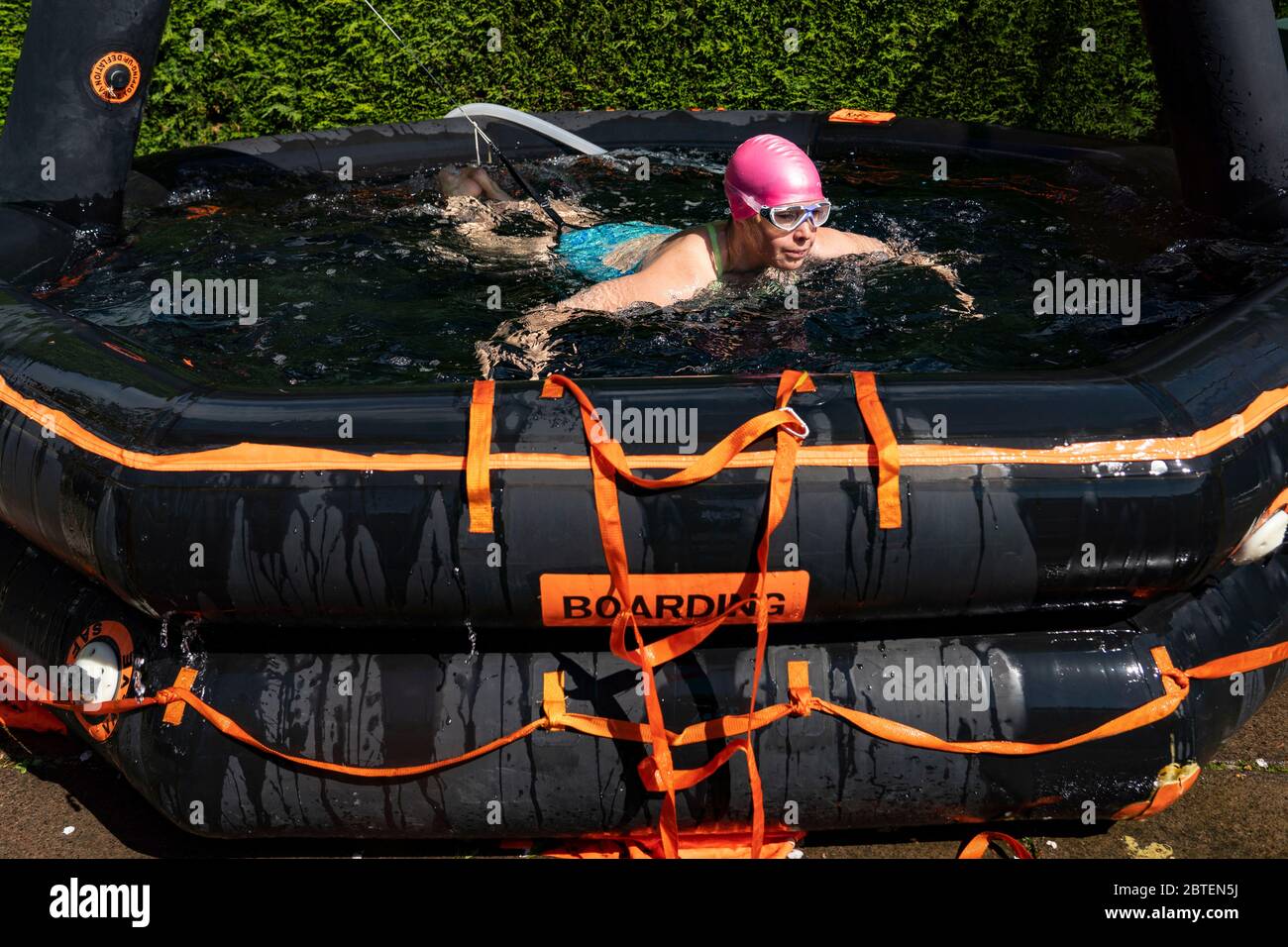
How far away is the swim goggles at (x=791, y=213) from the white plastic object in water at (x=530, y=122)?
85.0 inches

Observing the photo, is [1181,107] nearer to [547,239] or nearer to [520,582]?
[547,239]

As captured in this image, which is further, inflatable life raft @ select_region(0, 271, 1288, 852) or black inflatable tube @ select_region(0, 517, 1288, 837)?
black inflatable tube @ select_region(0, 517, 1288, 837)

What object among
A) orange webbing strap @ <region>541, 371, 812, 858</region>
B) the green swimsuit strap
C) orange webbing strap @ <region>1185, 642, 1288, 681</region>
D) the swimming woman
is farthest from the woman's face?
orange webbing strap @ <region>1185, 642, 1288, 681</region>

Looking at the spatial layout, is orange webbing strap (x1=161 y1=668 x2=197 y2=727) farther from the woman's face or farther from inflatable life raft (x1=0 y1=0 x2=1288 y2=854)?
the woman's face

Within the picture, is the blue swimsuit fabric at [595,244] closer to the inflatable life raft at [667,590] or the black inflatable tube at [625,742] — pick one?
the inflatable life raft at [667,590]

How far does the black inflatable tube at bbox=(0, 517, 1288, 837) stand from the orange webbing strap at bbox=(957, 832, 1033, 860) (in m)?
0.10

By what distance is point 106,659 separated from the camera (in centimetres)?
308

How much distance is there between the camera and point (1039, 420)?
281 cm

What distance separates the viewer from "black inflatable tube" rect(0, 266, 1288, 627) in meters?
2.77

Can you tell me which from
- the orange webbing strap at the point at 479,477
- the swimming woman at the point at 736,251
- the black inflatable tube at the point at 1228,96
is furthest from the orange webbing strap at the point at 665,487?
the black inflatable tube at the point at 1228,96

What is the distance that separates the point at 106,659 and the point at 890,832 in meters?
2.08

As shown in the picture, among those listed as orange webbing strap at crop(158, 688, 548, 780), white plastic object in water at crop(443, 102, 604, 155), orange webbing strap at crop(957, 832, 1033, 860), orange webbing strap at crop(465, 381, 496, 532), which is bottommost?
orange webbing strap at crop(957, 832, 1033, 860)

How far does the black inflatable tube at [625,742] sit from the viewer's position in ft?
9.55
